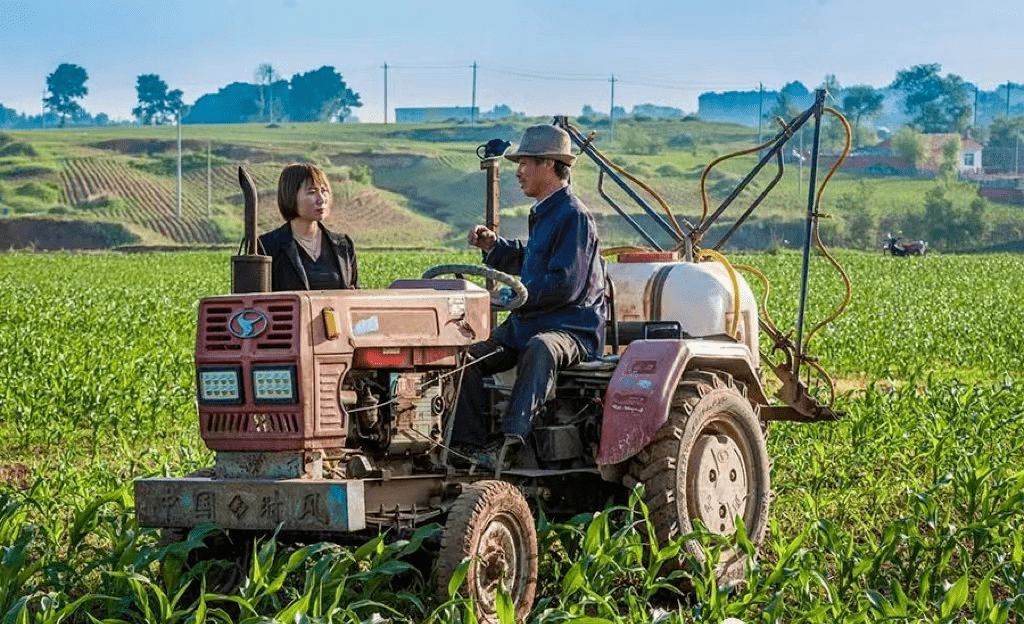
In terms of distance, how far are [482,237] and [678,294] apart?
145cm

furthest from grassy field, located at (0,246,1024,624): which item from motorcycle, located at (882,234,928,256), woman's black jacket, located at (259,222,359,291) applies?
motorcycle, located at (882,234,928,256)

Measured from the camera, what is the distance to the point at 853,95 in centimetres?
18038

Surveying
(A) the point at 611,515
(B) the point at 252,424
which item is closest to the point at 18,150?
(A) the point at 611,515

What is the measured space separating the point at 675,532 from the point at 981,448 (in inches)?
155

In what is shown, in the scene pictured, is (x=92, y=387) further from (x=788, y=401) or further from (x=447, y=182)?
(x=447, y=182)

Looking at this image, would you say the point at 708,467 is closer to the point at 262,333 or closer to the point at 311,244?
the point at 311,244

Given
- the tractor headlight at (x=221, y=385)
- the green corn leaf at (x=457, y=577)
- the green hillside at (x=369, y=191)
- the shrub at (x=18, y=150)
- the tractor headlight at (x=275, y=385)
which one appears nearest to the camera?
the green corn leaf at (x=457, y=577)

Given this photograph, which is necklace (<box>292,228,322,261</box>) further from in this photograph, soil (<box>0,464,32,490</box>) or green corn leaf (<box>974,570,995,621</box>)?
soil (<box>0,464,32,490</box>)

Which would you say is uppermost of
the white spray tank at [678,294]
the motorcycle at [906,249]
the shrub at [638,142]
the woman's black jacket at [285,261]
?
the shrub at [638,142]

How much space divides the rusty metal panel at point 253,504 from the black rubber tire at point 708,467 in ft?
5.21

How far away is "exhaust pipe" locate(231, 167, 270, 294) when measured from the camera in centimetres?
614

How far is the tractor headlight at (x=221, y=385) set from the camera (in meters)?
6.09

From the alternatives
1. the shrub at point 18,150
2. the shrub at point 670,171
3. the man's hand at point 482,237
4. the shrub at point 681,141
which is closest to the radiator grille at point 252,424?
the man's hand at point 482,237

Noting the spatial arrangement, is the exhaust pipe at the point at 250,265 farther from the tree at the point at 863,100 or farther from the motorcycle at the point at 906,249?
the tree at the point at 863,100
